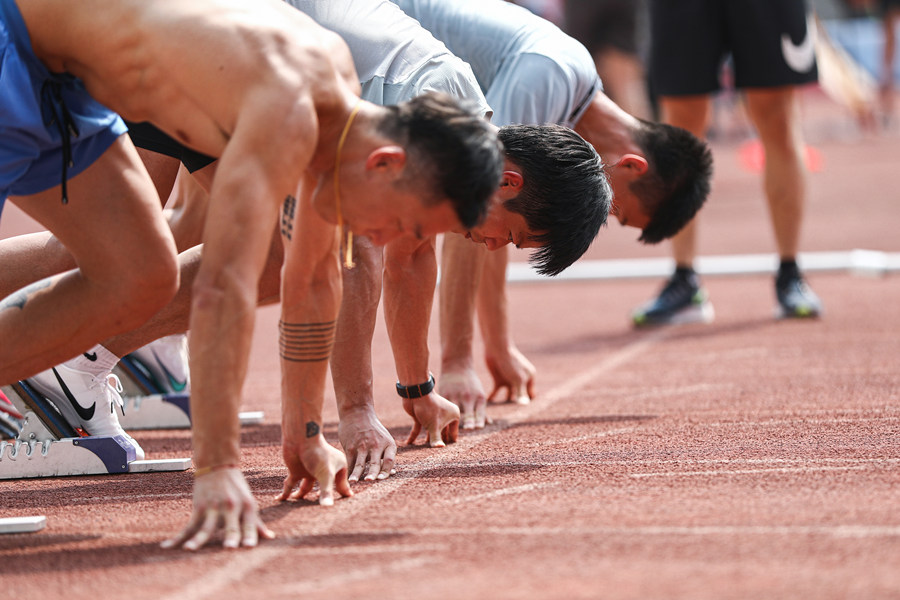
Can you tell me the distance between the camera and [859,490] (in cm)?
313

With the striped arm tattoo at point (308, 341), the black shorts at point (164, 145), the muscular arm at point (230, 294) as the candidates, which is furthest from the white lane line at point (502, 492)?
the black shorts at point (164, 145)

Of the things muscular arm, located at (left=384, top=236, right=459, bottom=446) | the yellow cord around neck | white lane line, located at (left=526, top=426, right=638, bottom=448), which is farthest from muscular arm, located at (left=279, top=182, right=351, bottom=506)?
white lane line, located at (left=526, top=426, right=638, bottom=448)

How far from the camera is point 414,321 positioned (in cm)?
411

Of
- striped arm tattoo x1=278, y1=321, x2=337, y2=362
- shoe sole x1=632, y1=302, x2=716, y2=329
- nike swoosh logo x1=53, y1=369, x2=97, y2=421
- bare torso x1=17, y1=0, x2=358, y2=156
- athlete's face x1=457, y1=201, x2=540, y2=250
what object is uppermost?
bare torso x1=17, y1=0, x2=358, y2=156

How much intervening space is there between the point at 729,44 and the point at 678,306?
1.54 metres

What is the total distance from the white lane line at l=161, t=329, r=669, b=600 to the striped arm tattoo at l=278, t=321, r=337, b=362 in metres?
0.40

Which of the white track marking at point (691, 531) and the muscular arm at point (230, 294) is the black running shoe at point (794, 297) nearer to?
the white track marking at point (691, 531)

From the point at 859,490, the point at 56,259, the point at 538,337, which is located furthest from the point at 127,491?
the point at 538,337

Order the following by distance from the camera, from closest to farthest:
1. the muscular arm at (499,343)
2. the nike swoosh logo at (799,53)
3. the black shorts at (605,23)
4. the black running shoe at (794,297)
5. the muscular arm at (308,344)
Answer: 1. the muscular arm at (308,344)
2. the muscular arm at (499,343)
3. the nike swoosh logo at (799,53)
4. the black running shoe at (794,297)
5. the black shorts at (605,23)

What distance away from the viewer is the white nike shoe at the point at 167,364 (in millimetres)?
4941

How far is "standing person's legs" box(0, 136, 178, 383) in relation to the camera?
128 inches

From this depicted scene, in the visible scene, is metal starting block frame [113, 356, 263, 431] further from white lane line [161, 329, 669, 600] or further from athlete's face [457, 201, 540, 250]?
athlete's face [457, 201, 540, 250]

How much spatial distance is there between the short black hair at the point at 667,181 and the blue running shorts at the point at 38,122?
7.64 feet

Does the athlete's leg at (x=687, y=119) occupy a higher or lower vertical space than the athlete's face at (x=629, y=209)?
lower
